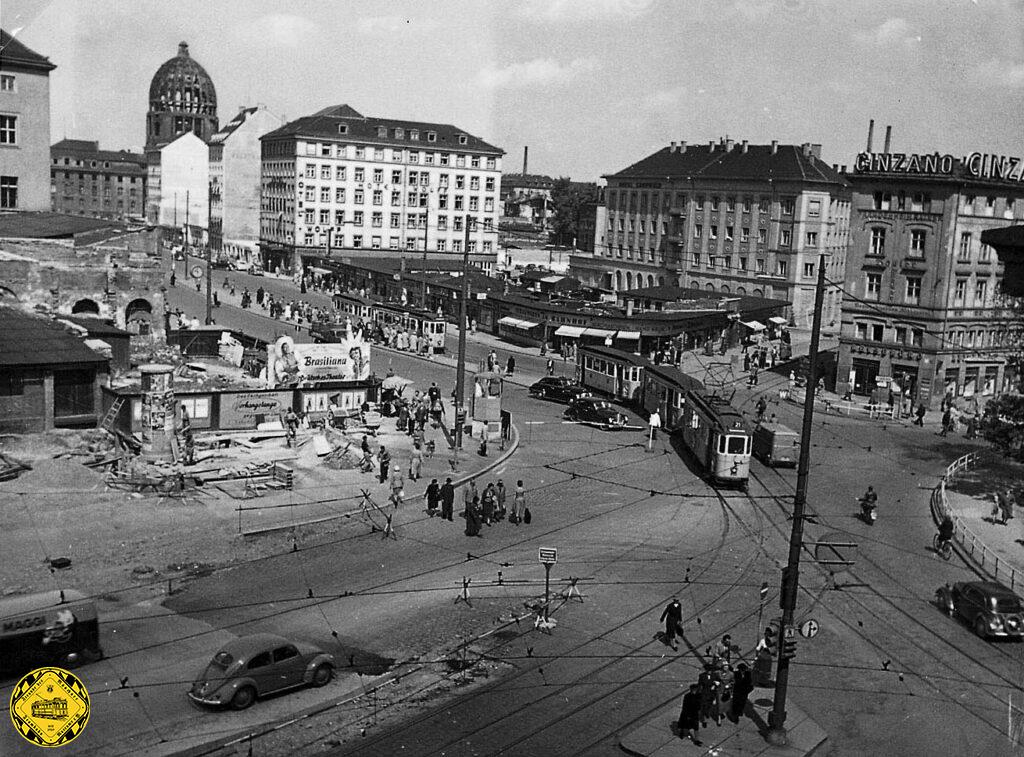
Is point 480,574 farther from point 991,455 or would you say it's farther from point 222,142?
point 222,142

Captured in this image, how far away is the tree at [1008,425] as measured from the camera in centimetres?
3806

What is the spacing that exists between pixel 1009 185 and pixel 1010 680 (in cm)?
4441

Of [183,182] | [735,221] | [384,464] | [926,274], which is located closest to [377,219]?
[735,221]

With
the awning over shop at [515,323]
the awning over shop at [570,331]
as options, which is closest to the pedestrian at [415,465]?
the awning over shop at [570,331]

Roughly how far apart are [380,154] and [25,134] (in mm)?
48092

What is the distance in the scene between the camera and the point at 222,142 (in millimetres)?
133125

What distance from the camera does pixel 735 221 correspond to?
95000 mm

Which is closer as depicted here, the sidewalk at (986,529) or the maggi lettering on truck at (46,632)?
the maggi lettering on truck at (46,632)

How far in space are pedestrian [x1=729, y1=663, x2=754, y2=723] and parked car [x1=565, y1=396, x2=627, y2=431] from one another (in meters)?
27.6

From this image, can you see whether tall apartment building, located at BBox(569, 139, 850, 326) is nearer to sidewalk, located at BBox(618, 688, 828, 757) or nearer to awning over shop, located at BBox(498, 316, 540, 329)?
awning over shop, located at BBox(498, 316, 540, 329)

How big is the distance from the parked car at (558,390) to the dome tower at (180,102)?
139 metres

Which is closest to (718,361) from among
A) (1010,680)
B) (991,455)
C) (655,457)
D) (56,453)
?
(991,455)

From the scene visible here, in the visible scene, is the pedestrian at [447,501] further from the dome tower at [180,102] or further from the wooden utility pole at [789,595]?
the dome tower at [180,102]

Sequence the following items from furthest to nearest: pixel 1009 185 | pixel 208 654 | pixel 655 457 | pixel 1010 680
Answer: pixel 1009 185 < pixel 655 457 < pixel 1010 680 < pixel 208 654
